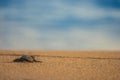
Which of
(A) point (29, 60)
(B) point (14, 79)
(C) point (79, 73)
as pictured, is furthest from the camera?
(A) point (29, 60)

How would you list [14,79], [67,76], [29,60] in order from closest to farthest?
[14,79]
[67,76]
[29,60]

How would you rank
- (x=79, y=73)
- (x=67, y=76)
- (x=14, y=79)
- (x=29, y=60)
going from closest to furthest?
(x=14, y=79), (x=67, y=76), (x=79, y=73), (x=29, y=60)

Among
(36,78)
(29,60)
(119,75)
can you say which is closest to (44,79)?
(36,78)

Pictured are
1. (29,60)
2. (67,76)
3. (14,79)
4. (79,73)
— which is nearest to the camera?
(14,79)

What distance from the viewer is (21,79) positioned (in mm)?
19328

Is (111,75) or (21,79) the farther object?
(111,75)

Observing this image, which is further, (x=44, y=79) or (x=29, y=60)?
(x=29, y=60)

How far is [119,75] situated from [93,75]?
6.44 ft

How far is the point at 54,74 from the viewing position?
22.6 metres

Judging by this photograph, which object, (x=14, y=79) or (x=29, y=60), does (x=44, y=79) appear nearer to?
(x=14, y=79)

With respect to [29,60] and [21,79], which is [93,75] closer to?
[21,79]

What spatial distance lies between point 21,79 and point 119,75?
7605 mm

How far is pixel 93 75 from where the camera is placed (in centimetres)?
2230

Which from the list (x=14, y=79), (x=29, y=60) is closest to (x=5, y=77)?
(x=14, y=79)
